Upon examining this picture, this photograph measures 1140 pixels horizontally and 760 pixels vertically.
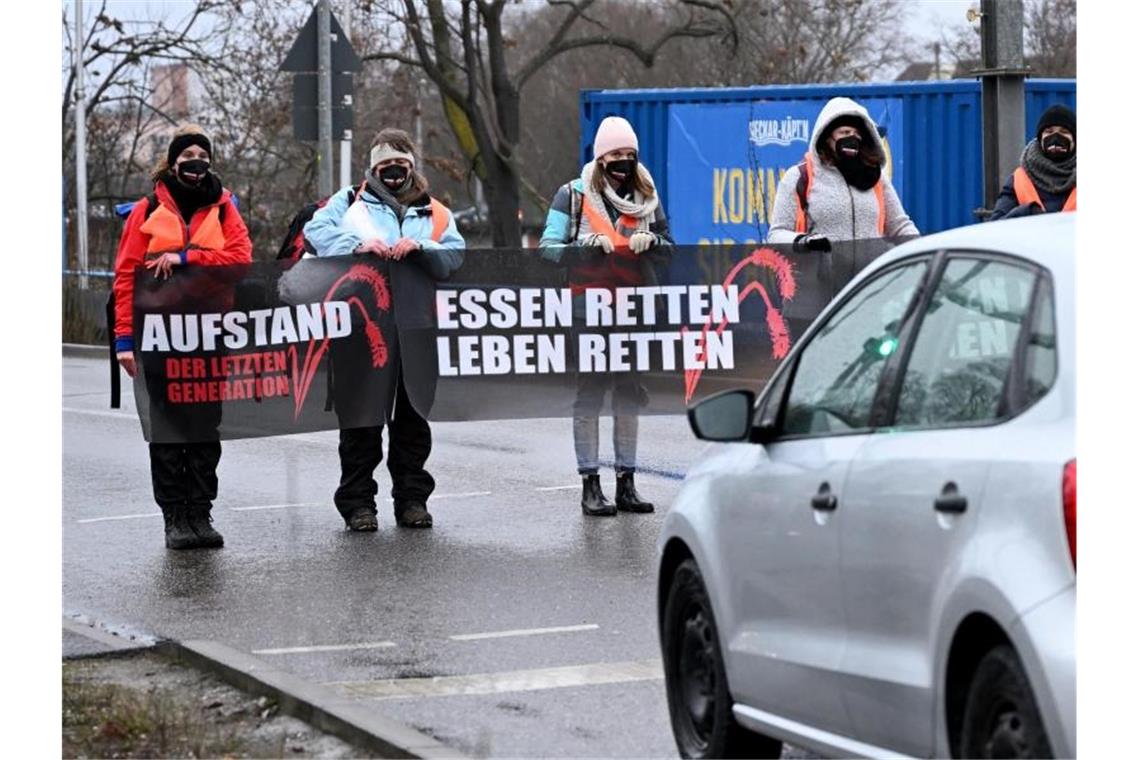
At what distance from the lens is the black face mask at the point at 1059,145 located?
37.8ft

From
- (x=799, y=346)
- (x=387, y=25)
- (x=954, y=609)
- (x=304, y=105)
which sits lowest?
(x=954, y=609)

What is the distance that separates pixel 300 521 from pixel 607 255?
7.25 feet

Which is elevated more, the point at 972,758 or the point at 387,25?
the point at 387,25

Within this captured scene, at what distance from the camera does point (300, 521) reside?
1265cm

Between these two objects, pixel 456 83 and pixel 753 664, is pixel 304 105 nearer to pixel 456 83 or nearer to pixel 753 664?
pixel 753 664

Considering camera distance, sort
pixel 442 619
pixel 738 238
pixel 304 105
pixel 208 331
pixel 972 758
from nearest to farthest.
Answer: pixel 972 758, pixel 442 619, pixel 208 331, pixel 304 105, pixel 738 238

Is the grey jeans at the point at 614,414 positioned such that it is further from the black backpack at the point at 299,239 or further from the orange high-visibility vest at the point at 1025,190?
the orange high-visibility vest at the point at 1025,190

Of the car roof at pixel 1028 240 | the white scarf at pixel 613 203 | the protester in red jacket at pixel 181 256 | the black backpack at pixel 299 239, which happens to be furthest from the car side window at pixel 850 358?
the black backpack at pixel 299 239

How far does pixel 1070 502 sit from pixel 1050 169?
24.0 ft

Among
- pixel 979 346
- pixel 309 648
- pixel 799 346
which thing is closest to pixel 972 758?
pixel 979 346

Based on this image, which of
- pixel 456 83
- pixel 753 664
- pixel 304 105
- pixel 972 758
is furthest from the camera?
pixel 456 83

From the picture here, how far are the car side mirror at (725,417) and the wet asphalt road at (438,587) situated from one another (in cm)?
124

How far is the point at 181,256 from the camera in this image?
11.7 metres

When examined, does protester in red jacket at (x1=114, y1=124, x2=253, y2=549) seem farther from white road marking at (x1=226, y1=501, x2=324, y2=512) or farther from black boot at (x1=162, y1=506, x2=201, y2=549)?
white road marking at (x1=226, y1=501, x2=324, y2=512)
